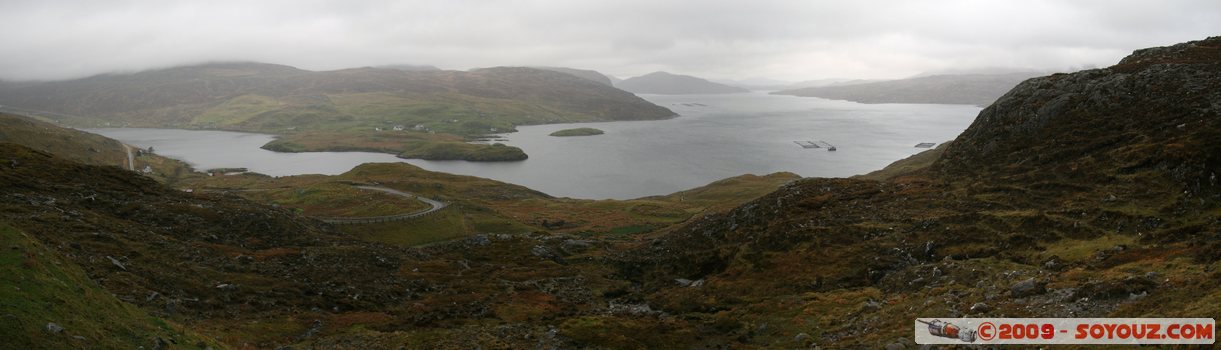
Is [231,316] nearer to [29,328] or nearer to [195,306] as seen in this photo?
[195,306]

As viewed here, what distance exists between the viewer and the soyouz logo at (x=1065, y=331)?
17594 mm

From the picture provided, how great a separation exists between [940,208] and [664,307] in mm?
21470

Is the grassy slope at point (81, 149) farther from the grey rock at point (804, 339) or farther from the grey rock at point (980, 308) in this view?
the grey rock at point (980, 308)

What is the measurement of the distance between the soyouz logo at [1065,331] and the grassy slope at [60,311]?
29.0 meters

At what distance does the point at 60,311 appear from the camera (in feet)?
67.0

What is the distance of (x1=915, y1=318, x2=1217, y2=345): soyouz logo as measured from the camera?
1759 centimetres

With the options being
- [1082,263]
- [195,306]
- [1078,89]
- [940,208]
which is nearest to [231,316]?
[195,306]

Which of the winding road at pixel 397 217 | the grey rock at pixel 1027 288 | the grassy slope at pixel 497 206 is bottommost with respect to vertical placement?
the grassy slope at pixel 497 206

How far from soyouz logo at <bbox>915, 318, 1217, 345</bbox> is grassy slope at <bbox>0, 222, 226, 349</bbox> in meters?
29.0

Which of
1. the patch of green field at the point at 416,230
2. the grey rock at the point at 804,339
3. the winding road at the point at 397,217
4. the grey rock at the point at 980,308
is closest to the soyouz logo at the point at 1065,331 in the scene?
the grey rock at the point at 980,308

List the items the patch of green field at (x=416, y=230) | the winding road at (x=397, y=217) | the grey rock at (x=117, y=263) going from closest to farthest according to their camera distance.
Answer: the grey rock at (x=117, y=263), the patch of green field at (x=416, y=230), the winding road at (x=397, y=217)

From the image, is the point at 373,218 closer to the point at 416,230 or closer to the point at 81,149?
the point at 416,230

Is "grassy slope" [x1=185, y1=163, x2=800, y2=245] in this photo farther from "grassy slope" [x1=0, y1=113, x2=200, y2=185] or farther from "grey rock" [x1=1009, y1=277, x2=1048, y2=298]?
"grey rock" [x1=1009, y1=277, x2=1048, y2=298]

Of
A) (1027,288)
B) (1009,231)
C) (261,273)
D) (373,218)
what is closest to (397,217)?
(373,218)
